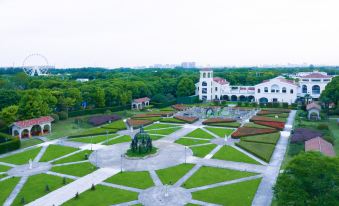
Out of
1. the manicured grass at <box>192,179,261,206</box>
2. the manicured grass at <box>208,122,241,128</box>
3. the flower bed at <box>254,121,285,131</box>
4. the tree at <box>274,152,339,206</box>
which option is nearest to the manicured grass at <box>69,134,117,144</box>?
the manicured grass at <box>208,122,241,128</box>

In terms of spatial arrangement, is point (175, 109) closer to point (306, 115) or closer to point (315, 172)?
point (306, 115)

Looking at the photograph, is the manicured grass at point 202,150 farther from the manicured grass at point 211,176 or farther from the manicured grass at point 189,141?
the manicured grass at point 211,176

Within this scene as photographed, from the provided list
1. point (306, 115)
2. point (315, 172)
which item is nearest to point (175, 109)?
point (306, 115)

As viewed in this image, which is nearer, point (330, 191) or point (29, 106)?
point (330, 191)

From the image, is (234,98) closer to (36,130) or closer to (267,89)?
(267,89)

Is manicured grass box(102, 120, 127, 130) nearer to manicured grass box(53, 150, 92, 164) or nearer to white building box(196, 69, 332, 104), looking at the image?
manicured grass box(53, 150, 92, 164)

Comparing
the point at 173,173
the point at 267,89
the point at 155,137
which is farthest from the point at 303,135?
the point at 267,89

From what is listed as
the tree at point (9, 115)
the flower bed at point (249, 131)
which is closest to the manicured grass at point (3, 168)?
the tree at point (9, 115)
